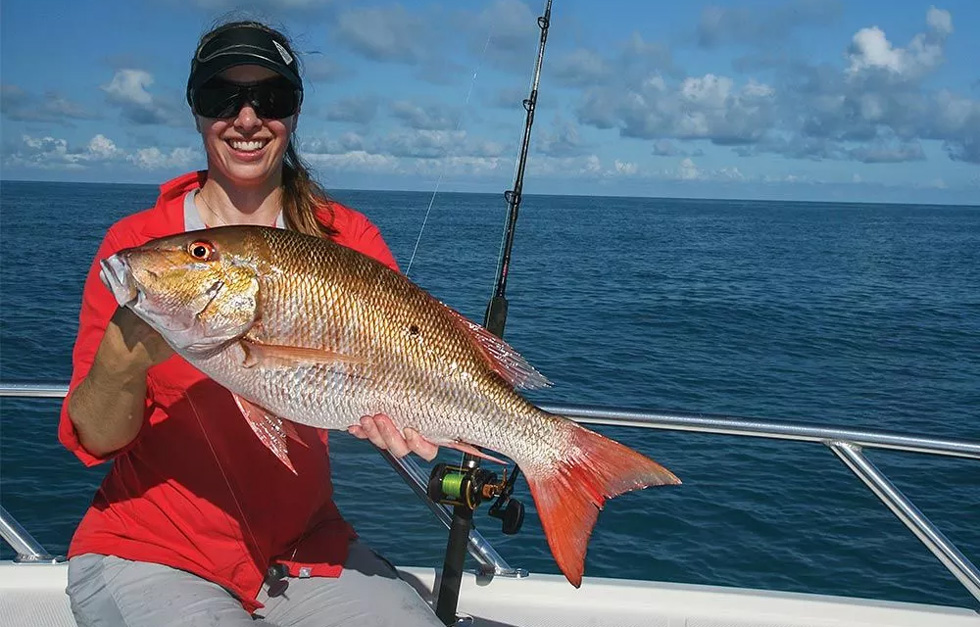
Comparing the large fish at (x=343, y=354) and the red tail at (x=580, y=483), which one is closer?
the large fish at (x=343, y=354)

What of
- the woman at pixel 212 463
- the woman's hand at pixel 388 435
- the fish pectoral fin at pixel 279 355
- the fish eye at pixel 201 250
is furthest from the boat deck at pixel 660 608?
the fish eye at pixel 201 250

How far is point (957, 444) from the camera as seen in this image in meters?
3.04

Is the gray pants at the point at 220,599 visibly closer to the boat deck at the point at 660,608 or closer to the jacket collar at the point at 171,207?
the boat deck at the point at 660,608

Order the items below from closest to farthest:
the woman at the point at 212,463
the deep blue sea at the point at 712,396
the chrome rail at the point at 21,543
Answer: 1. the woman at the point at 212,463
2. the chrome rail at the point at 21,543
3. the deep blue sea at the point at 712,396

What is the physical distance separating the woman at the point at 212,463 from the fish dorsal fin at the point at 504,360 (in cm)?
30

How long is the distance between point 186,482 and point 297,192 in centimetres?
98

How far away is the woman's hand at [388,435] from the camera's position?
2.28 metres

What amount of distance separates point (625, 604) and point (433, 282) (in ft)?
86.0

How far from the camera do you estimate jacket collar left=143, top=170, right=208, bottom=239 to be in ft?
8.72

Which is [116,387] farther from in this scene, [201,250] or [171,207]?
[171,207]

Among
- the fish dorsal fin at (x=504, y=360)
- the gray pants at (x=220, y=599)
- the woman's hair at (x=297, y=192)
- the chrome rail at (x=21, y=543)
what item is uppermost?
the woman's hair at (x=297, y=192)

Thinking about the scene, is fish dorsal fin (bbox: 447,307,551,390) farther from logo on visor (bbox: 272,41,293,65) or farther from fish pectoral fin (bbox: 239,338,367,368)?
logo on visor (bbox: 272,41,293,65)

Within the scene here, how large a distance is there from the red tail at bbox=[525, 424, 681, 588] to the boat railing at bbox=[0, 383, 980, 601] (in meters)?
0.85

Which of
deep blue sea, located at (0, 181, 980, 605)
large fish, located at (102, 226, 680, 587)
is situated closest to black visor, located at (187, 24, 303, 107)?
large fish, located at (102, 226, 680, 587)
